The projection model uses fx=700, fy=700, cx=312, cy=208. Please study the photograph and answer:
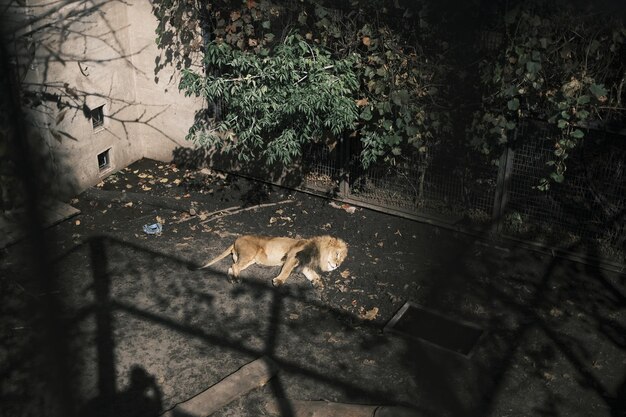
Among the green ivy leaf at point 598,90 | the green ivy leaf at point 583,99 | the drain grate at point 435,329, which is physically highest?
the green ivy leaf at point 598,90

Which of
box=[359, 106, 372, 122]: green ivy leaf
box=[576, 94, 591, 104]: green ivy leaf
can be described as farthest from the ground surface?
box=[576, 94, 591, 104]: green ivy leaf

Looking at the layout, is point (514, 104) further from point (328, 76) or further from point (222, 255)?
point (222, 255)

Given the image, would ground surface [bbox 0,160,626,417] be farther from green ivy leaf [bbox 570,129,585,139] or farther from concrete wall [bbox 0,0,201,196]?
green ivy leaf [bbox 570,129,585,139]

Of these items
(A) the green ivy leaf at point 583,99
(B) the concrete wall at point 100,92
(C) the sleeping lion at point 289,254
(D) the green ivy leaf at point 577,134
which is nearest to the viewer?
(A) the green ivy leaf at point 583,99

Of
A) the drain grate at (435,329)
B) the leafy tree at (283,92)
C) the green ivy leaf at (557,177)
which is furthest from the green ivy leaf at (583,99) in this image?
the drain grate at (435,329)

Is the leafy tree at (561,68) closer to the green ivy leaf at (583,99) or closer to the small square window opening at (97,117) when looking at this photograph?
the green ivy leaf at (583,99)

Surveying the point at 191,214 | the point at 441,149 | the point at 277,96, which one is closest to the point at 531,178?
the point at 441,149

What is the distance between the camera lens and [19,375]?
5777mm

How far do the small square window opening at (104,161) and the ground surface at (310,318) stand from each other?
0.76 metres

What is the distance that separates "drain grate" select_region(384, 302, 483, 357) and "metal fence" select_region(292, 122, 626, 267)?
1722 mm

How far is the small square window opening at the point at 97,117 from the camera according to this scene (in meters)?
9.02

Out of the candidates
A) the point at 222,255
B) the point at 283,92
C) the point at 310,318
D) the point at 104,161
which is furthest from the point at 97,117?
the point at 310,318

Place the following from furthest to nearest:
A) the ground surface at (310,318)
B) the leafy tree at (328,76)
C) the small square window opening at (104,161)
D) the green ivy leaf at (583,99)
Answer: the small square window opening at (104,161), the leafy tree at (328,76), the green ivy leaf at (583,99), the ground surface at (310,318)

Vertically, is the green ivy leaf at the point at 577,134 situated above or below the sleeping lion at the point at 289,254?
above
